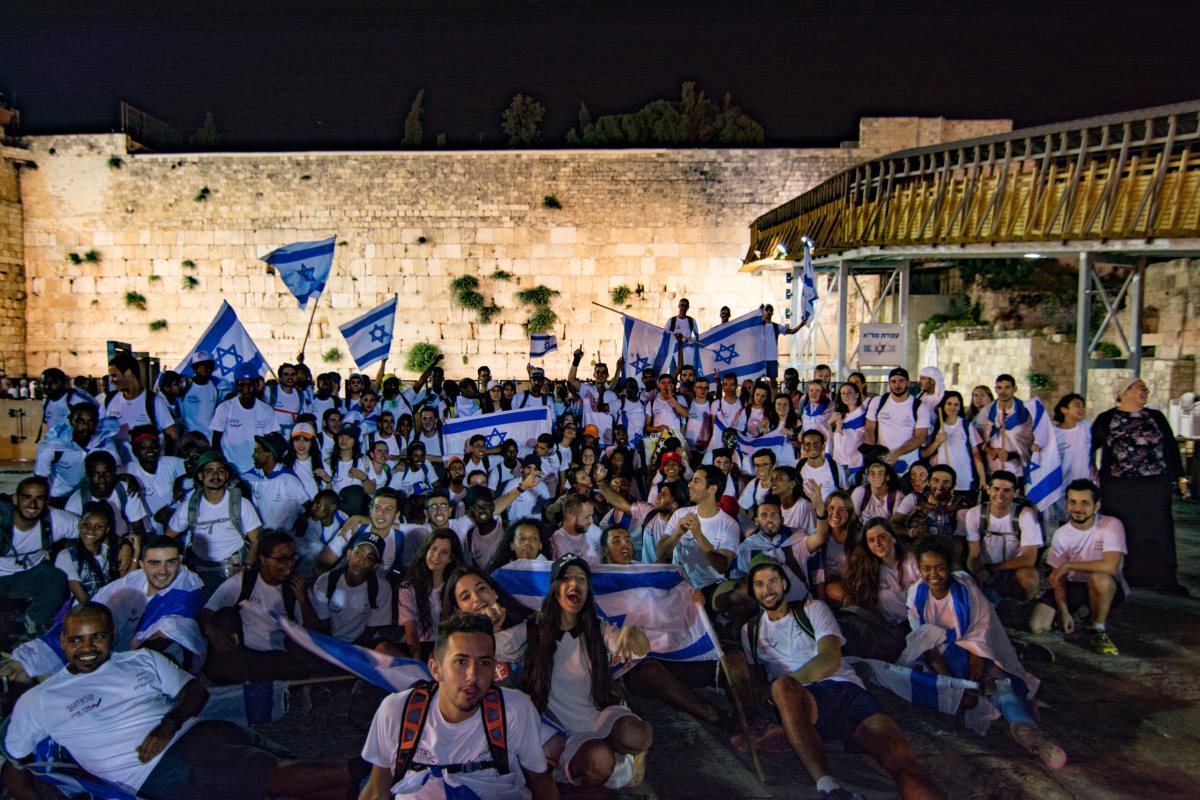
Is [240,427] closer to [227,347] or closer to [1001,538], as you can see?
[227,347]

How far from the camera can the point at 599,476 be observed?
6789 millimetres

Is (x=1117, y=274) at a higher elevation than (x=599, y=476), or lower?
higher

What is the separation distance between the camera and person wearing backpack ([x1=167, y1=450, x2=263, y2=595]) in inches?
215

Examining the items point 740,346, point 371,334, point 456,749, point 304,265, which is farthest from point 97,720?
point 740,346

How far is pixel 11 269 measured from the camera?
20.8 m

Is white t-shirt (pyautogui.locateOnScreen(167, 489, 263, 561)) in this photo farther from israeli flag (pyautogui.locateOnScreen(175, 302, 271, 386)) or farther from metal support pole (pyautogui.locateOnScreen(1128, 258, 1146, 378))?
metal support pole (pyautogui.locateOnScreen(1128, 258, 1146, 378))

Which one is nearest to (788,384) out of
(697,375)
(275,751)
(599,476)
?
(697,375)

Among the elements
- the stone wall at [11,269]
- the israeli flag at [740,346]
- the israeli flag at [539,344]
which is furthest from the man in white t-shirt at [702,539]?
the stone wall at [11,269]

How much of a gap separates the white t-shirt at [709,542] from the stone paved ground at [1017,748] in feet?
3.66

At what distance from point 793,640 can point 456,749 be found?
76.4 inches

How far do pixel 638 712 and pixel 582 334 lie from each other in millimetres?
16338

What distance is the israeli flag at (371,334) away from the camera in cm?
1007

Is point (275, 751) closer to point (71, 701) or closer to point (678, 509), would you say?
point (71, 701)

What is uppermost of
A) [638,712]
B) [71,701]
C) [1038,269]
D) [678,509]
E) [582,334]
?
[1038,269]
